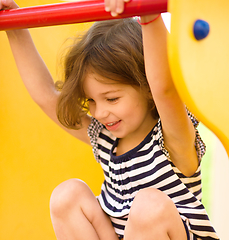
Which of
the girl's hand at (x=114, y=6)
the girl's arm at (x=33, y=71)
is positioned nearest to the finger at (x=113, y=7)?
the girl's hand at (x=114, y=6)

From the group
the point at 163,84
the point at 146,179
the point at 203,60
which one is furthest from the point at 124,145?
the point at 203,60

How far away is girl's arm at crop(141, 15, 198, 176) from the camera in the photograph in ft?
1.57

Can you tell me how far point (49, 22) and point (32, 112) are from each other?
61 cm

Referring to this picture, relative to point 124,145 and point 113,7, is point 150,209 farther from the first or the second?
point 113,7

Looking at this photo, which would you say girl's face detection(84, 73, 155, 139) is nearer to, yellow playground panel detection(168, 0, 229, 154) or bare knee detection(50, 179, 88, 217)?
bare knee detection(50, 179, 88, 217)

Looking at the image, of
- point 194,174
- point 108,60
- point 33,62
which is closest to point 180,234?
point 194,174

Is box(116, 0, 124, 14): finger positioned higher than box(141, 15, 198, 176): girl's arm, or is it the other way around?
box(116, 0, 124, 14): finger

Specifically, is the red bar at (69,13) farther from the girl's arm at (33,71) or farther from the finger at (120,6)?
the girl's arm at (33,71)

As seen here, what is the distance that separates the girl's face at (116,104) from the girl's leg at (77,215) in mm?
183

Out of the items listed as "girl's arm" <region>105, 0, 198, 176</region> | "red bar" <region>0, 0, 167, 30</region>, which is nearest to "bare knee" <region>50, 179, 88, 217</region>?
"girl's arm" <region>105, 0, 198, 176</region>

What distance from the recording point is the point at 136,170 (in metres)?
0.77

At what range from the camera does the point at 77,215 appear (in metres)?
0.76

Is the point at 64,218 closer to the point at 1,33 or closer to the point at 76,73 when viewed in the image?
the point at 76,73

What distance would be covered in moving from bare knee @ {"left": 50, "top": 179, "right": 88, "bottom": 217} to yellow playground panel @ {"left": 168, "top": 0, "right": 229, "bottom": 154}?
49 cm
